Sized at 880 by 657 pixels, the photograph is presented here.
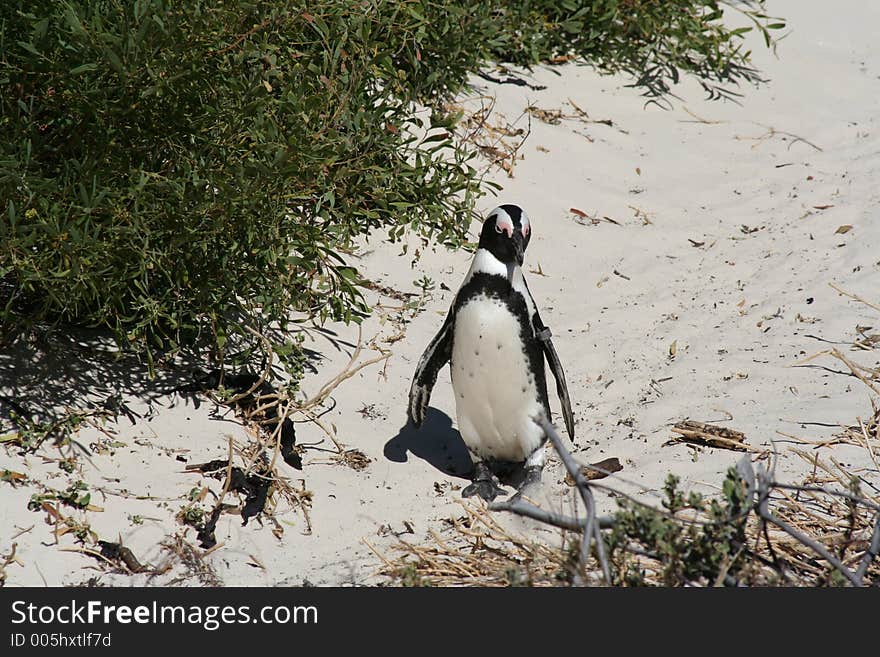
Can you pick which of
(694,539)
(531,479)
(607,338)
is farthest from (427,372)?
(694,539)

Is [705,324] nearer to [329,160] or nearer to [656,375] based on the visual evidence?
[656,375]

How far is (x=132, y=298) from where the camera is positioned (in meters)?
4.04

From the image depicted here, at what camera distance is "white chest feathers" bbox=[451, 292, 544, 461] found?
3.93 m

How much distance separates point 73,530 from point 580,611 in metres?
1.70

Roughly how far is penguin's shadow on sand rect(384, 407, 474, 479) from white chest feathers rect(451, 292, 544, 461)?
24 cm

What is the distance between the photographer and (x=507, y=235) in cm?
388

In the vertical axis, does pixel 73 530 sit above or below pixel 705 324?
below

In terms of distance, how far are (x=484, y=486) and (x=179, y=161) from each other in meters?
1.51

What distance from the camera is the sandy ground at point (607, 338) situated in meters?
3.57

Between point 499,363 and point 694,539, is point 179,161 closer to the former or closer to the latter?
point 499,363

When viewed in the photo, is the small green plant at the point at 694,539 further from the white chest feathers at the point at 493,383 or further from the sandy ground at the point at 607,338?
the white chest feathers at the point at 493,383

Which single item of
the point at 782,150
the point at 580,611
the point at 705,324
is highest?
the point at 782,150

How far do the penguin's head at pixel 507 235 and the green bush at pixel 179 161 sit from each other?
0.61 m

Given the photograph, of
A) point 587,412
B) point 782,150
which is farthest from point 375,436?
point 782,150
